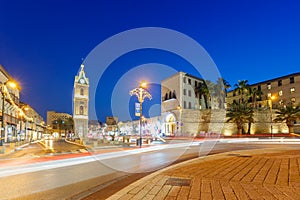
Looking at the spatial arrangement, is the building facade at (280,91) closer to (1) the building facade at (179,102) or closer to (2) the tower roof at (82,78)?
(1) the building facade at (179,102)

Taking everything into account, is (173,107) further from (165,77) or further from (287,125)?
(287,125)

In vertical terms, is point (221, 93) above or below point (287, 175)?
above

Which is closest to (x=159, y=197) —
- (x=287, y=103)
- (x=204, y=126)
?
(x=204, y=126)

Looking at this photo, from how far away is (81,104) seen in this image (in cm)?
8606

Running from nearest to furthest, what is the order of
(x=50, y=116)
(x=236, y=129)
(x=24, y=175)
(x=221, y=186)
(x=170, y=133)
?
1. (x=221, y=186)
2. (x=24, y=175)
3. (x=236, y=129)
4. (x=170, y=133)
5. (x=50, y=116)

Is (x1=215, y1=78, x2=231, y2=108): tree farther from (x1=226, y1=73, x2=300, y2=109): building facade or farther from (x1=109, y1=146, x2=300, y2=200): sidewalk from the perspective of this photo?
(x1=109, y1=146, x2=300, y2=200): sidewalk

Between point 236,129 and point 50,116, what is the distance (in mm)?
145692

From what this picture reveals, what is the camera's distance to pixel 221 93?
69250 millimetres

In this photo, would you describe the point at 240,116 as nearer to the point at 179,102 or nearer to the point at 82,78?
the point at 179,102

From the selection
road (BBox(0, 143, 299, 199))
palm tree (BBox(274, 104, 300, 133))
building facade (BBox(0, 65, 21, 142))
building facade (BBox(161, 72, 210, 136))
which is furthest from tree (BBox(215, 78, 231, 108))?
road (BBox(0, 143, 299, 199))

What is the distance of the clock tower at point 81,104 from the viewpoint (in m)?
84.6

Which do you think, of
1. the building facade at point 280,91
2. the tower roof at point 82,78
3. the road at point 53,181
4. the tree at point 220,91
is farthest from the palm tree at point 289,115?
the tower roof at point 82,78

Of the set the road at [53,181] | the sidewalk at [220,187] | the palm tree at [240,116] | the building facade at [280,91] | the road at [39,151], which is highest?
the building facade at [280,91]

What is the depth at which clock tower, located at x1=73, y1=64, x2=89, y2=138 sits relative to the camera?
84.6 meters
